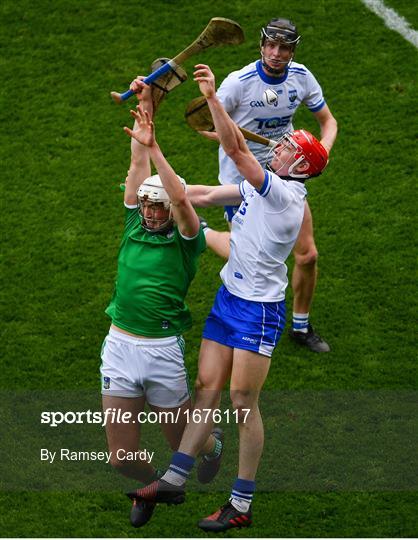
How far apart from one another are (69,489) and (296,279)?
237 centimetres

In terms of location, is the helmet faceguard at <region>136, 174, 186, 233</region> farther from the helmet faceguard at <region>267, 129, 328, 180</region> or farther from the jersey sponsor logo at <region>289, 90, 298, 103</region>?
the jersey sponsor logo at <region>289, 90, 298, 103</region>

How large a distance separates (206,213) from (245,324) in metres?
3.58

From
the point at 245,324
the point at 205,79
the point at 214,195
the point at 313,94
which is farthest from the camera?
the point at 313,94

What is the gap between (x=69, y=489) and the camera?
8.48 m

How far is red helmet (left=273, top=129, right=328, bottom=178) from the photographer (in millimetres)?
7434

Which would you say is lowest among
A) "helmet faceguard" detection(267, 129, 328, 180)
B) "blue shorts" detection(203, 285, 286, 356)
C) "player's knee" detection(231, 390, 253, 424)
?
"player's knee" detection(231, 390, 253, 424)

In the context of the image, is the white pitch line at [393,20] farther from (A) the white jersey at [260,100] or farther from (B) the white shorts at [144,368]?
(B) the white shorts at [144,368]

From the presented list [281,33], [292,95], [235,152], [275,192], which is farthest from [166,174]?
[292,95]

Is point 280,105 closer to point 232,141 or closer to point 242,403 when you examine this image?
point 232,141

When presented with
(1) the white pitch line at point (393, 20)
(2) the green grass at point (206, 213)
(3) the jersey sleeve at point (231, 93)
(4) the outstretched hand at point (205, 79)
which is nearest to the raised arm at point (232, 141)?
(4) the outstretched hand at point (205, 79)

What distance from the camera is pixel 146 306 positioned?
24.5 ft

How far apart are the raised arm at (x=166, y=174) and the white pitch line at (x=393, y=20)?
5.83 metres

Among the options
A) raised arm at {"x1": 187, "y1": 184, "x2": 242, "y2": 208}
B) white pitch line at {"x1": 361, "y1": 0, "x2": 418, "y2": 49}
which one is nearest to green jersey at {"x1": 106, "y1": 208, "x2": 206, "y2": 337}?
raised arm at {"x1": 187, "y1": 184, "x2": 242, "y2": 208}

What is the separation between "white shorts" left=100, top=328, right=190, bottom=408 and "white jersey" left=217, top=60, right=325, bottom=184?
2.15 m
